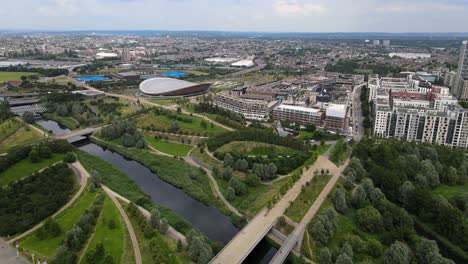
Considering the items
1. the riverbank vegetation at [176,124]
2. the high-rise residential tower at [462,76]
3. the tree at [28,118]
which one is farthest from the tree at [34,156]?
the high-rise residential tower at [462,76]

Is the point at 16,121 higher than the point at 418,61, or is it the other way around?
the point at 418,61

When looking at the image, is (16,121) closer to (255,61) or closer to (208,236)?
(208,236)

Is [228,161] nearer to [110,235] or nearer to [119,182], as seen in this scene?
[119,182]

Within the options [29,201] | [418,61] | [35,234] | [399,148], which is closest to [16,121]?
[29,201]

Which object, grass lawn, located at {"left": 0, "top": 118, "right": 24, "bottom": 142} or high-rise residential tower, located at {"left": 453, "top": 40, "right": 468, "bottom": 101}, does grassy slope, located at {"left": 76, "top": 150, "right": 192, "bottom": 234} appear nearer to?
grass lawn, located at {"left": 0, "top": 118, "right": 24, "bottom": 142}

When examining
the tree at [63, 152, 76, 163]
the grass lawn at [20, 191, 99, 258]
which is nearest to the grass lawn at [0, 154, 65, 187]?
the tree at [63, 152, 76, 163]

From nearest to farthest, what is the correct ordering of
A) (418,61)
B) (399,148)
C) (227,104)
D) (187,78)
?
(399,148) → (227,104) → (187,78) → (418,61)
